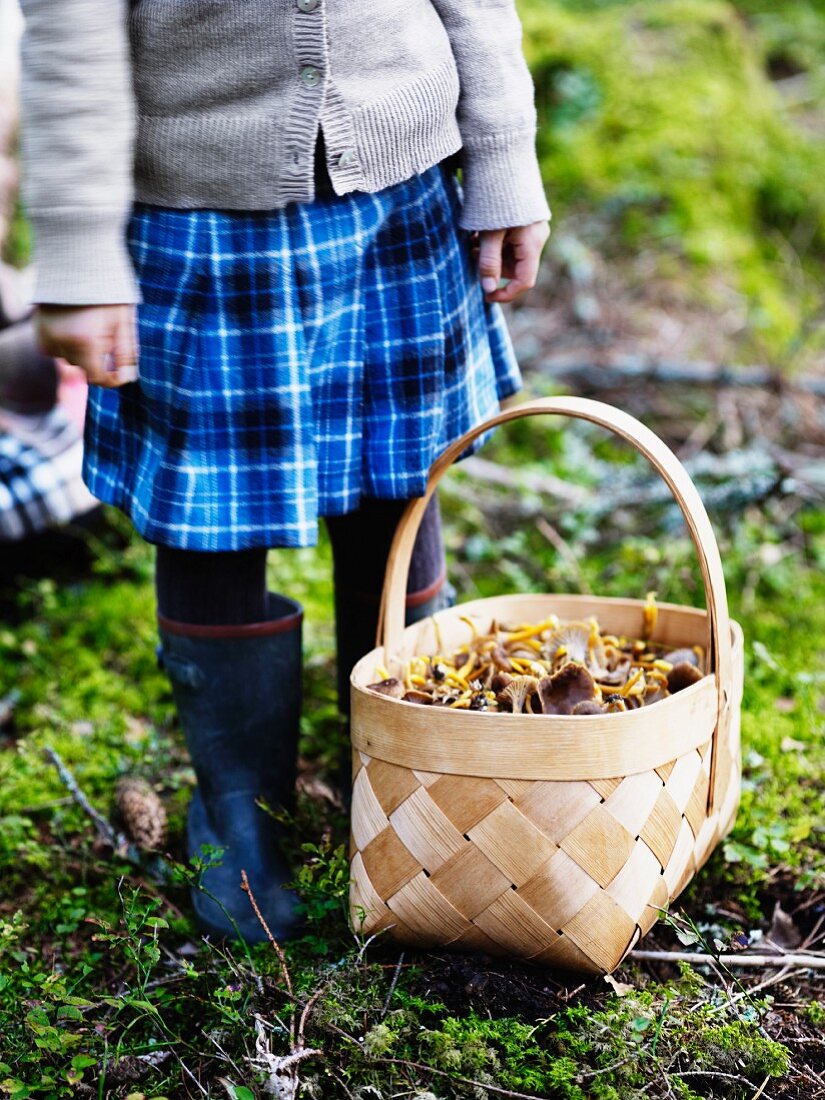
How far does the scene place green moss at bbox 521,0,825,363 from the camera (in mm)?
3297

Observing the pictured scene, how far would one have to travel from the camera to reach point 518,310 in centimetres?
320

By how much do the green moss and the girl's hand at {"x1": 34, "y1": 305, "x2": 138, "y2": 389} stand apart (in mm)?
2415

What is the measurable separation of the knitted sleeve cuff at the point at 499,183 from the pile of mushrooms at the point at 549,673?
529mm

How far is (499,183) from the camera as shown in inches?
47.2

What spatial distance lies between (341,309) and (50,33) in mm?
388

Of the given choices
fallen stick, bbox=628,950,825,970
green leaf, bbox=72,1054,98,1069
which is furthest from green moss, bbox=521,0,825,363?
green leaf, bbox=72,1054,98,1069

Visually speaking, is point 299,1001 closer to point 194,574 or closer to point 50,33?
point 194,574

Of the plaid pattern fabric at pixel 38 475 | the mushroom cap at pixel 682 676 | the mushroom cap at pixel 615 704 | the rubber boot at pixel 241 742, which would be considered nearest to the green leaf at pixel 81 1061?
the rubber boot at pixel 241 742

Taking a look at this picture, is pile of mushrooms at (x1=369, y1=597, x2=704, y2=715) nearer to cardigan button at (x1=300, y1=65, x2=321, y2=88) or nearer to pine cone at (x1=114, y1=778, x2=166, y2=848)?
pine cone at (x1=114, y1=778, x2=166, y2=848)

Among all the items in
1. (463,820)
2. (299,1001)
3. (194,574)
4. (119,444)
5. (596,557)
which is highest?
(119,444)

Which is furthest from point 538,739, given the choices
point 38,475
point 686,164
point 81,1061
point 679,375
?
point 686,164

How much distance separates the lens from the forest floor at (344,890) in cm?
102

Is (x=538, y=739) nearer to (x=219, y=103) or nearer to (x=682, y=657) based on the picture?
(x=682, y=657)

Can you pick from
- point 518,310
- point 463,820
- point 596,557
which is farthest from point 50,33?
point 518,310
